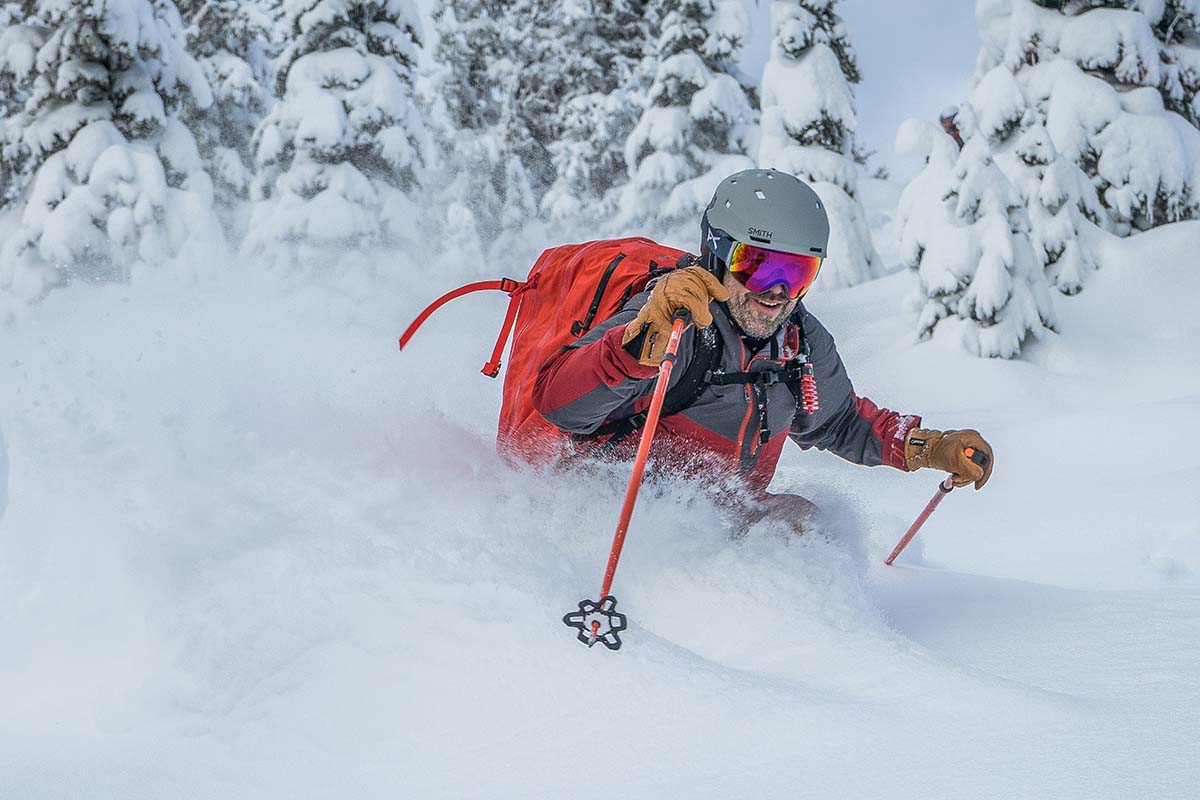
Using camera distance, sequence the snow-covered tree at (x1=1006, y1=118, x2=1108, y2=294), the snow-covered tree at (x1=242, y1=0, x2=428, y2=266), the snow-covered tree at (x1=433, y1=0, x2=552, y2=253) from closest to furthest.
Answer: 1. the snow-covered tree at (x1=1006, y1=118, x2=1108, y2=294)
2. the snow-covered tree at (x1=242, y1=0, x2=428, y2=266)
3. the snow-covered tree at (x1=433, y1=0, x2=552, y2=253)

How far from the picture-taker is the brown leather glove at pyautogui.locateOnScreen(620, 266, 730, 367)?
305cm

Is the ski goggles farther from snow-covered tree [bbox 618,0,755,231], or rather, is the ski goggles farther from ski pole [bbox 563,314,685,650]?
snow-covered tree [bbox 618,0,755,231]

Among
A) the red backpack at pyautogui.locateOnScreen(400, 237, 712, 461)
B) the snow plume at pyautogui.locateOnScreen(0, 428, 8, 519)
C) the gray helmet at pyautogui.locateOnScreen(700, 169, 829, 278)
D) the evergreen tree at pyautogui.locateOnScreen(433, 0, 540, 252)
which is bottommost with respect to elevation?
the evergreen tree at pyautogui.locateOnScreen(433, 0, 540, 252)

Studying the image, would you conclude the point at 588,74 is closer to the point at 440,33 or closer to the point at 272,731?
the point at 440,33

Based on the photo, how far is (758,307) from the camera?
3.57 meters

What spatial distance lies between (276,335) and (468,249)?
1504cm

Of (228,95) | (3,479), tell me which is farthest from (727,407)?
(228,95)

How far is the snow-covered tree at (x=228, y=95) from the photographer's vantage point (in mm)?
20812

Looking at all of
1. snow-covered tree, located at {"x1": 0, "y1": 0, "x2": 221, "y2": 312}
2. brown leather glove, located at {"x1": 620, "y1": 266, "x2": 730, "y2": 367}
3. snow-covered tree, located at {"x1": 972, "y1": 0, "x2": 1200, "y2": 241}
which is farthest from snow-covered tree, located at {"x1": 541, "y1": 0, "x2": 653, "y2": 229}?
brown leather glove, located at {"x1": 620, "y1": 266, "x2": 730, "y2": 367}

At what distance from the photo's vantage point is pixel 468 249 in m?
22.7

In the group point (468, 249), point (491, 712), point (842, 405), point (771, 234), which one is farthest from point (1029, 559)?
point (468, 249)

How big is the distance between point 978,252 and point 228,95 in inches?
676

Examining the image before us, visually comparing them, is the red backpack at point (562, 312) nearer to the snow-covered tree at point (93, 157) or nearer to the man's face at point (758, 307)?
the man's face at point (758, 307)

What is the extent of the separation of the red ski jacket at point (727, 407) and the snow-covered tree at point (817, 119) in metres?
12.6
